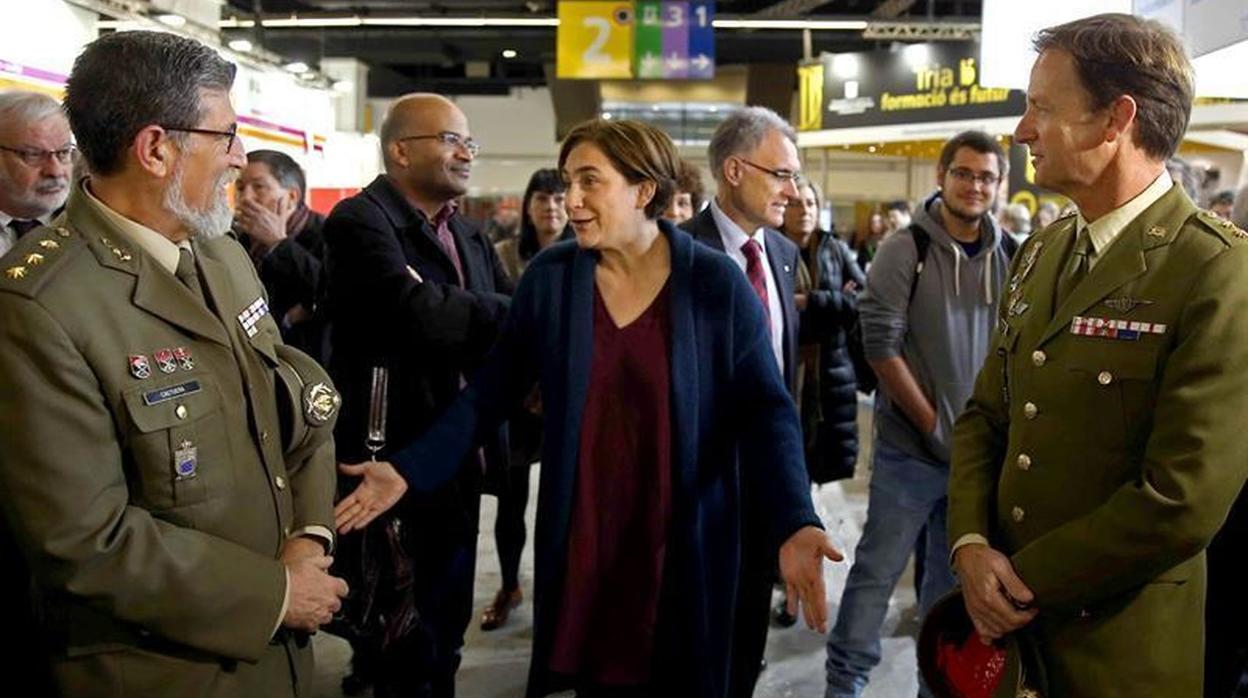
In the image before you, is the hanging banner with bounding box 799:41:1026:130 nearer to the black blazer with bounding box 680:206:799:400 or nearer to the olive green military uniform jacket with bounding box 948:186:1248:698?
the black blazer with bounding box 680:206:799:400

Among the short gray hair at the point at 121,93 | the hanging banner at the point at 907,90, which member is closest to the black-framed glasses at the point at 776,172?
the short gray hair at the point at 121,93

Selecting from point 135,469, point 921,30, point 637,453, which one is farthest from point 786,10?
point 135,469

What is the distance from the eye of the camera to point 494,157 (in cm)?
1983

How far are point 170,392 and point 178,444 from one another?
0.25 ft

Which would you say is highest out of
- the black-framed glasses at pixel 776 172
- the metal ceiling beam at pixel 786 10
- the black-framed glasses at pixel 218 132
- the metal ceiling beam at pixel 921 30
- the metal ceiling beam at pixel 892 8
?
the metal ceiling beam at pixel 786 10

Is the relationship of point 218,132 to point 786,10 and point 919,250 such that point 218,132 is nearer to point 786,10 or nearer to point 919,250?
point 919,250

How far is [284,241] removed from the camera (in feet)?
11.8

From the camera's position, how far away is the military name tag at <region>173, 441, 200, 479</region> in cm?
146

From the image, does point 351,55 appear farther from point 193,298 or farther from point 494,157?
point 193,298

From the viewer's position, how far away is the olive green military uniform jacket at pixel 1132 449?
1.47 meters

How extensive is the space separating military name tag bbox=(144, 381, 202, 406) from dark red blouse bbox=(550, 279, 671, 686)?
0.77 metres

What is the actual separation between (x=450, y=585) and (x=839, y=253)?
7.09ft

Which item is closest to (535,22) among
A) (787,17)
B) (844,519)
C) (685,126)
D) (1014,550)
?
(787,17)

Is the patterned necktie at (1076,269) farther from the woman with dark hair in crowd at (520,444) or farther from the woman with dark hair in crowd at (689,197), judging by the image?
the woman with dark hair in crowd at (689,197)
